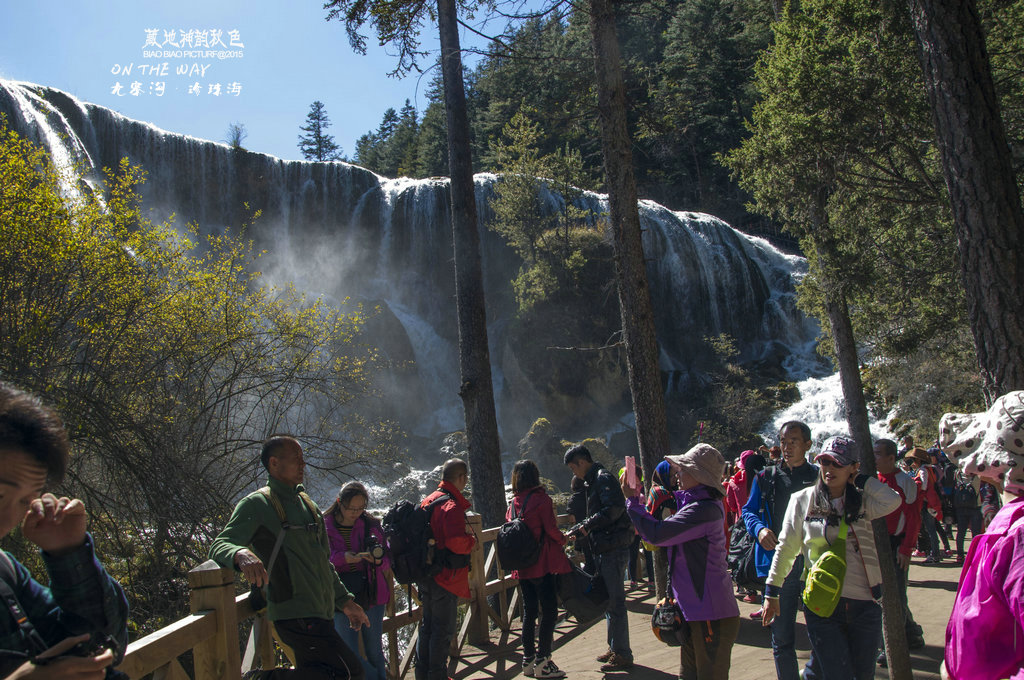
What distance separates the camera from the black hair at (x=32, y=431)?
1.62 m

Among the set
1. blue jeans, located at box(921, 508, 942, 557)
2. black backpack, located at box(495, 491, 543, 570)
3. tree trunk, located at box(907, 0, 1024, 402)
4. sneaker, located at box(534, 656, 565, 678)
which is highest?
tree trunk, located at box(907, 0, 1024, 402)

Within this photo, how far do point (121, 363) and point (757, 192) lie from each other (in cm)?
1082

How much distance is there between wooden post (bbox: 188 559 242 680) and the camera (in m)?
3.00

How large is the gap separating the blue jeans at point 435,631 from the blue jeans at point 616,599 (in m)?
1.24

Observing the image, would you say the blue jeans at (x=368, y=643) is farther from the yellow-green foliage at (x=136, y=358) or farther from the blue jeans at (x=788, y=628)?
the yellow-green foliage at (x=136, y=358)

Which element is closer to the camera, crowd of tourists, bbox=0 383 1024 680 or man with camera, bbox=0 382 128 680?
man with camera, bbox=0 382 128 680

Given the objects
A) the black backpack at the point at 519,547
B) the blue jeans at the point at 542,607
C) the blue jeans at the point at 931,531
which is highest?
the black backpack at the point at 519,547

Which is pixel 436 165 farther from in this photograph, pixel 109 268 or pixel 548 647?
pixel 548 647

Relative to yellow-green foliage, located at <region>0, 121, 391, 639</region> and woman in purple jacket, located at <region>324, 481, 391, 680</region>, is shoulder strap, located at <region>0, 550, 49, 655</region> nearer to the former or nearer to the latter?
woman in purple jacket, located at <region>324, 481, 391, 680</region>

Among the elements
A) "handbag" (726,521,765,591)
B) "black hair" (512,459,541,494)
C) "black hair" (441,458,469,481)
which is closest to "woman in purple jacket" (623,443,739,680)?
"handbag" (726,521,765,591)

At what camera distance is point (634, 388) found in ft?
22.7

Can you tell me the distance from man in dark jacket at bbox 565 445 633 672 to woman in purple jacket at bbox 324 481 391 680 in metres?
1.48

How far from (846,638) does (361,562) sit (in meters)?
2.86

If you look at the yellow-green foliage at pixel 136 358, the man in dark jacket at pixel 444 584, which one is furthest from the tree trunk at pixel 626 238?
the yellow-green foliage at pixel 136 358
